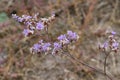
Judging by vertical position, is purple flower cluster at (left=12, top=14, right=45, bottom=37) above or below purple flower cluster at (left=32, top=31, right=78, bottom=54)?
above

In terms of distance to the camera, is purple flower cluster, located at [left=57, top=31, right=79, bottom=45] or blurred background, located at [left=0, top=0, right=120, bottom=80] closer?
purple flower cluster, located at [left=57, top=31, right=79, bottom=45]

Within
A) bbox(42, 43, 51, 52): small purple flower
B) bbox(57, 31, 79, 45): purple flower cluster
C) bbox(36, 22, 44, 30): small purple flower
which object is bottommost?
bbox(42, 43, 51, 52): small purple flower

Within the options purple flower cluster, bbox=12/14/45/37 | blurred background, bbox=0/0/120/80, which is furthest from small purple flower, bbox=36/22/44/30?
blurred background, bbox=0/0/120/80

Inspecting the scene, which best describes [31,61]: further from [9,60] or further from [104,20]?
[104,20]

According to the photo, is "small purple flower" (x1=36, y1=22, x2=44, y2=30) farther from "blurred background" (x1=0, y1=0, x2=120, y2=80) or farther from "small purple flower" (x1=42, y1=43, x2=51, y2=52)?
"blurred background" (x1=0, y1=0, x2=120, y2=80)

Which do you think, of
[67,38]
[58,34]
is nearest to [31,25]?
[67,38]

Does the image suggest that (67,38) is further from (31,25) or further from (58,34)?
(58,34)

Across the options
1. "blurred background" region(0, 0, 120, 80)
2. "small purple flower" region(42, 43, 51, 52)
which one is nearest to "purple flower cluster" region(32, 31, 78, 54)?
"small purple flower" region(42, 43, 51, 52)

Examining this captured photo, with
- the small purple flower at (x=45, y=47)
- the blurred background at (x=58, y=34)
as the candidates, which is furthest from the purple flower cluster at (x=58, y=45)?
the blurred background at (x=58, y=34)

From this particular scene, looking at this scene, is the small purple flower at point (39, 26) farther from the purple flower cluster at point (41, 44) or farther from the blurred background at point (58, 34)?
the blurred background at point (58, 34)

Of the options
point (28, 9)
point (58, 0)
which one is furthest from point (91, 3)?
point (28, 9)
